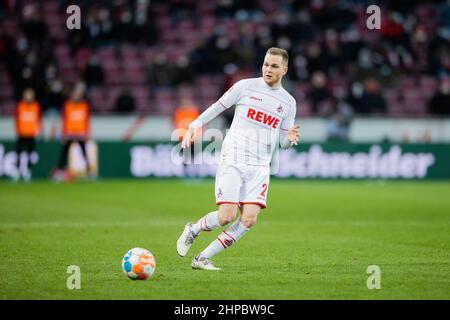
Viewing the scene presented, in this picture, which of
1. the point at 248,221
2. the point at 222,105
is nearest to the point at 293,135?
the point at 222,105

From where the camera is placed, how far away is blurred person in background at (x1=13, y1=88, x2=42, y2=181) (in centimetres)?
2134

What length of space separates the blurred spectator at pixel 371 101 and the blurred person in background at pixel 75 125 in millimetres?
7546

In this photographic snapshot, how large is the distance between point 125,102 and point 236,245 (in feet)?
43.2

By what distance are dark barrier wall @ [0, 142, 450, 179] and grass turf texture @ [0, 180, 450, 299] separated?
9.74 ft

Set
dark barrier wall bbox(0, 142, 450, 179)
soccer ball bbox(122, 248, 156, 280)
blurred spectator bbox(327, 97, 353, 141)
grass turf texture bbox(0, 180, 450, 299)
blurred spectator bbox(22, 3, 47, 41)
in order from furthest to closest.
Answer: blurred spectator bbox(22, 3, 47, 41) < blurred spectator bbox(327, 97, 353, 141) < dark barrier wall bbox(0, 142, 450, 179) < soccer ball bbox(122, 248, 156, 280) < grass turf texture bbox(0, 180, 450, 299)

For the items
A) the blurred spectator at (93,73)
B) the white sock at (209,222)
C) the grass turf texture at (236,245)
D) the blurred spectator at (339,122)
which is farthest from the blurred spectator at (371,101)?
the white sock at (209,222)

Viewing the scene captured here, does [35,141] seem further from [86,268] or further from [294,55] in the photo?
[86,268]

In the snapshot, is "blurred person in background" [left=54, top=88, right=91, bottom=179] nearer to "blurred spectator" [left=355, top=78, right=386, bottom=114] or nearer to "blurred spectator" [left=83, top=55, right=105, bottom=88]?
"blurred spectator" [left=83, top=55, right=105, bottom=88]

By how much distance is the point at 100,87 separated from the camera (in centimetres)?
2402

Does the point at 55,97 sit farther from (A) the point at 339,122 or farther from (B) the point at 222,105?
(B) the point at 222,105

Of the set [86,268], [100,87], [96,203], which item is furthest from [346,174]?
[86,268]

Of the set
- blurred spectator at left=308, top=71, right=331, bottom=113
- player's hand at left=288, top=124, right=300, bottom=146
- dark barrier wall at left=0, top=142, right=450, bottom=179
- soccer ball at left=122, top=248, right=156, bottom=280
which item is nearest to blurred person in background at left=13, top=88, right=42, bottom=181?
dark barrier wall at left=0, top=142, right=450, bottom=179

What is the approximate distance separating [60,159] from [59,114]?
81.7 inches

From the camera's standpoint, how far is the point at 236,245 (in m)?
10.4
